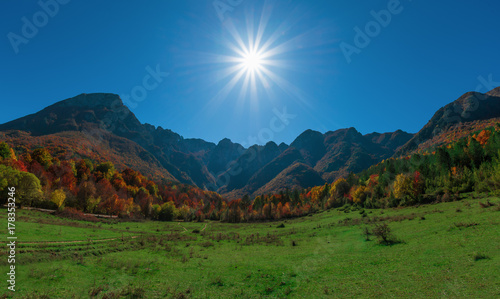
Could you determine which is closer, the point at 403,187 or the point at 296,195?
the point at 403,187

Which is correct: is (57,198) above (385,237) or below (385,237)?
above

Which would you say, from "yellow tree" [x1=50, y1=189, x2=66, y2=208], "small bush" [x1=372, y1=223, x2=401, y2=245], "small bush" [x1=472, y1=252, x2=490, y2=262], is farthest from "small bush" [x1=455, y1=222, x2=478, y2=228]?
"yellow tree" [x1=50, y1=189, x2=66, y2=208]

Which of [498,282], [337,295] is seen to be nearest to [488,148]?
[498,282]

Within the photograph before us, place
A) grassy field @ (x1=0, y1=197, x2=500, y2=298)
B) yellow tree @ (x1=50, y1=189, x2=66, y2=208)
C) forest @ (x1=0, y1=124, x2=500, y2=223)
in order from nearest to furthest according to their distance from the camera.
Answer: grassy field @ (x1=0, y1=197, x2=500, y2=298) < forest @ (x1=0, y1=124, x2=500, y2=223) < yellow tree @ (x1=50, y1=189, x2=66, y2=208)

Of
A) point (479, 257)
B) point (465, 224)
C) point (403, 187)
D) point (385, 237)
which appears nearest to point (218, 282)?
point (479, 257)

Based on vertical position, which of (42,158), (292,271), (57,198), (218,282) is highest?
(42,158)

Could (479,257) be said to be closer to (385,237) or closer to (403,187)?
(385,237)

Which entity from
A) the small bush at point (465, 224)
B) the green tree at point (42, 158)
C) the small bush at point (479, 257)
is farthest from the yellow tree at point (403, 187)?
the green tree at point (42, 158)

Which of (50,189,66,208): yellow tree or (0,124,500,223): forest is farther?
(50,189,66,208): yellow tree

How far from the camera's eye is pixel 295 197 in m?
152

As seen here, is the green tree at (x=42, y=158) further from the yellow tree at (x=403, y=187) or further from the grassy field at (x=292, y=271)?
the yellow tree at (x=403, y=187)

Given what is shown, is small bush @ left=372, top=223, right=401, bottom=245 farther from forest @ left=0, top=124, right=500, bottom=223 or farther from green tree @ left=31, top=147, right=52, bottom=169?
green tree @ left=31, top=147, right=52, bottom=169

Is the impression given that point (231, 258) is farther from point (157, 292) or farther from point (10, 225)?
point (10, 225)

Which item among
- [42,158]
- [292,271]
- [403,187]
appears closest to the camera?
[292,271]
